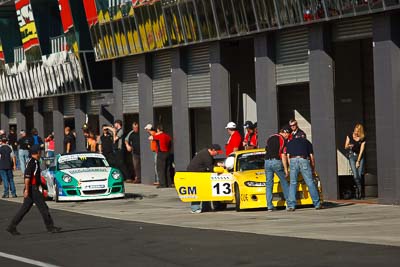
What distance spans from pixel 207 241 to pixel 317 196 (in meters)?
6.67

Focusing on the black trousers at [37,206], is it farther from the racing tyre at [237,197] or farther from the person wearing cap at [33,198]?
the racing tyre at [237,197]

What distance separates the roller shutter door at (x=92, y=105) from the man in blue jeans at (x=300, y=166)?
22061 millimetres

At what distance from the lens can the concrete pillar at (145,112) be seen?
38.5 m

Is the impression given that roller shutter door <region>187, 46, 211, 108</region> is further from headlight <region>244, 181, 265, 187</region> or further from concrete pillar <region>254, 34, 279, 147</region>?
headlight <region>244, 181, 265, 187</region>

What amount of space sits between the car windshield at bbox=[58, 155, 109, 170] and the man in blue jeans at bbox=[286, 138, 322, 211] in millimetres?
8893

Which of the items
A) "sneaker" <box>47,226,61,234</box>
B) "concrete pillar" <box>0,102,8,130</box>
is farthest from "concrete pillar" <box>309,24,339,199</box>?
"concrete pillar" <box>0,102,8,130</box>

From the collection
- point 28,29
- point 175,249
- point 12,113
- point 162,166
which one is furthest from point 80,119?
point 175,249

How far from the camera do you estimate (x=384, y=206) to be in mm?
24109

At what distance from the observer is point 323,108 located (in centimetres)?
2716

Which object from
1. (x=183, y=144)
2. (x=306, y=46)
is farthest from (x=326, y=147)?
(x=183, y=144)

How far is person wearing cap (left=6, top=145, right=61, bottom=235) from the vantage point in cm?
2047

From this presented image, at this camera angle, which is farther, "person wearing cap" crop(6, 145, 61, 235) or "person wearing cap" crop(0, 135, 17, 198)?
"person wearing cap" crop(0, 135, 17, 198)

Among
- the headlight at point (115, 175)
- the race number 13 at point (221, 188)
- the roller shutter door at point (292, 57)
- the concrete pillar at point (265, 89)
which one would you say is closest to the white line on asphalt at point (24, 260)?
the race number 13 at point (221, 188)

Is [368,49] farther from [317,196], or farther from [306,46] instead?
[317,196]
